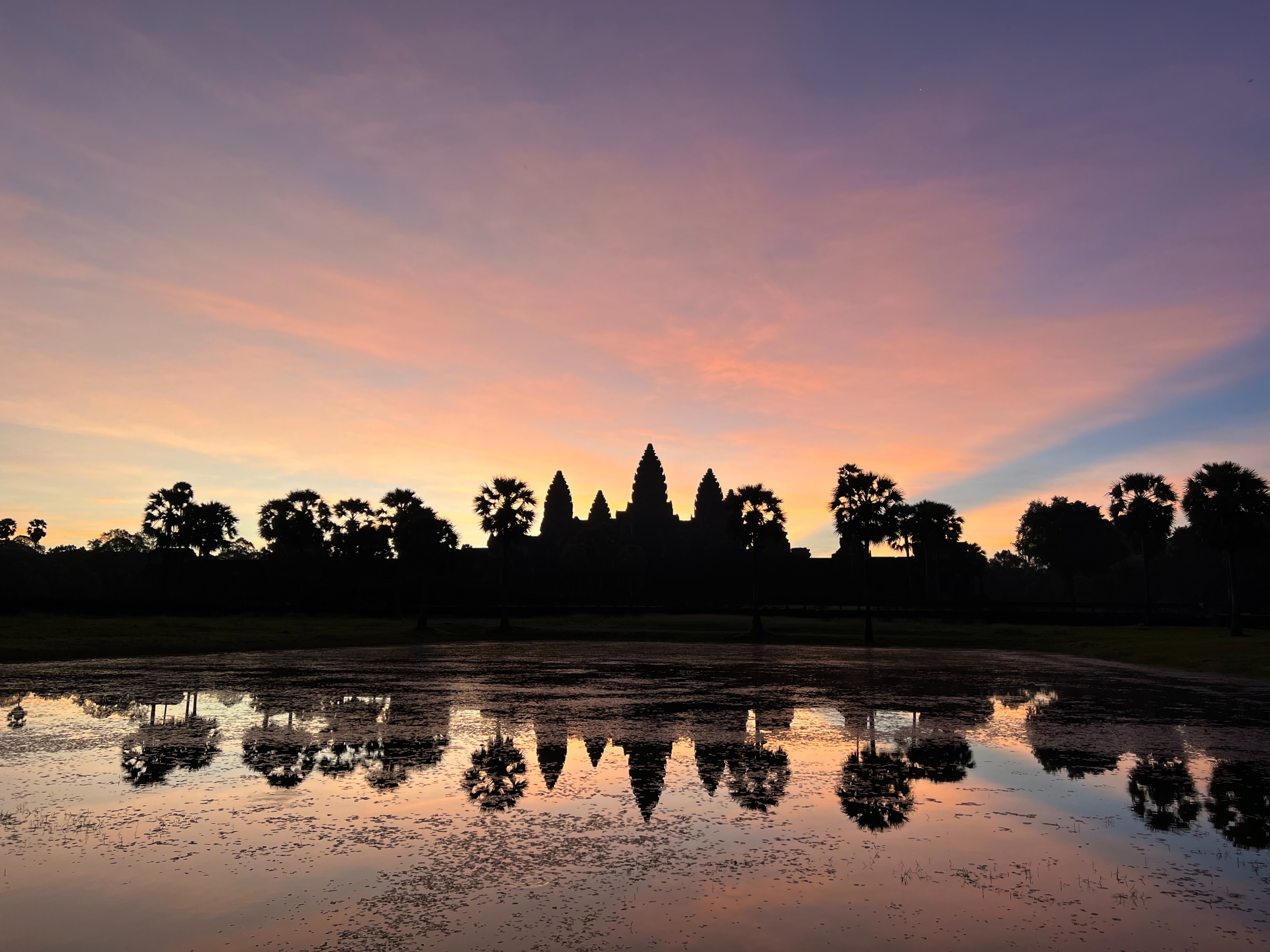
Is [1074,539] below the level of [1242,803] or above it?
above

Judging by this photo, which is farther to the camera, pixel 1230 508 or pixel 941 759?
pixel 1230 508

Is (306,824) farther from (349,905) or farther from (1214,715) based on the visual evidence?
(1214,715)

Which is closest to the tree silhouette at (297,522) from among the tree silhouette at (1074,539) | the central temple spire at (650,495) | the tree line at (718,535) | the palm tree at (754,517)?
the tree line at (718,535)

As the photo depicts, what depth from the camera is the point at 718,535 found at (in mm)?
123000

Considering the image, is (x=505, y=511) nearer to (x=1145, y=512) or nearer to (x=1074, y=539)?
(x=1145, y=512)

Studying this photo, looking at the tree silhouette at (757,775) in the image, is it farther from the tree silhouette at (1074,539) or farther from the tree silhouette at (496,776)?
the tree silhouette at (1074,539)

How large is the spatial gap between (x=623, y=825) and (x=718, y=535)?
114 m

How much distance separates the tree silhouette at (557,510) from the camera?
124500 millimetres

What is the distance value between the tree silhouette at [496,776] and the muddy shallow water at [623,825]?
2.6 inches

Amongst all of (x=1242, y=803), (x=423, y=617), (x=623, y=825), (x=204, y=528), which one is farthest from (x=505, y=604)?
(x=1242, y=803)

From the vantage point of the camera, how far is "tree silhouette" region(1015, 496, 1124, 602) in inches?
4279

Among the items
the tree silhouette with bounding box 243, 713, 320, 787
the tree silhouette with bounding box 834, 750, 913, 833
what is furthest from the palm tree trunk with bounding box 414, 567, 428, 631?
the tree silhouette with bounding box 834, 750, 913, 833

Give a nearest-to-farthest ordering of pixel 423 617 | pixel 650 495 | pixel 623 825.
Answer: pixel 623 825
pixel 423 617
pixel 650 495

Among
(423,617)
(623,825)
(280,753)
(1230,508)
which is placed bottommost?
(623,825)
